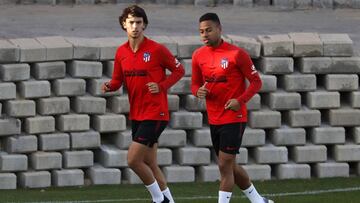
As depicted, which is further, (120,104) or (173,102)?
(173,102)

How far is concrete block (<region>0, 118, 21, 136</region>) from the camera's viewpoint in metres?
16.4

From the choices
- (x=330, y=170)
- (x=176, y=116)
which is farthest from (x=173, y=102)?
(x=330, y=170)

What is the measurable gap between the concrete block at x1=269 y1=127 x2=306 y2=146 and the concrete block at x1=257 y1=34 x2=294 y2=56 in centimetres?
105

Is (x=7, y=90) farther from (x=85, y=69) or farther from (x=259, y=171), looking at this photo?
(x=259, y=171)

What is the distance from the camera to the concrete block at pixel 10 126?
1639cm

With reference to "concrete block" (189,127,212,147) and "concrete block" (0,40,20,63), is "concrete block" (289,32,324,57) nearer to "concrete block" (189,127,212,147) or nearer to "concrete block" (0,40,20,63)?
"concrete block" (189,127,212,147)

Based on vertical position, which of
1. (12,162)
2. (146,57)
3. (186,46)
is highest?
(146,57)

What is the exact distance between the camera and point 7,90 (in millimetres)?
16328

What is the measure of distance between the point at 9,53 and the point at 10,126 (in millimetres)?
942

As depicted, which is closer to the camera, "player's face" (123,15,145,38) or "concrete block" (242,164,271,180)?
"player's face" (123,15,145,38)

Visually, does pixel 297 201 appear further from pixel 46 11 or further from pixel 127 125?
pixel 46 11

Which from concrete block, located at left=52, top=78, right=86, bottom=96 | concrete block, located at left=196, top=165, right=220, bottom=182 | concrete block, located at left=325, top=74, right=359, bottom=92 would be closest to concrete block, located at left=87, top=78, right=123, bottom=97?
concrete block, located at left=52, top=78, right=86, bottom=96

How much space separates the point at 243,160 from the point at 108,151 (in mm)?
1888

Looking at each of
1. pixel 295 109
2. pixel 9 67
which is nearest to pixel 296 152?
pixel 295 109
